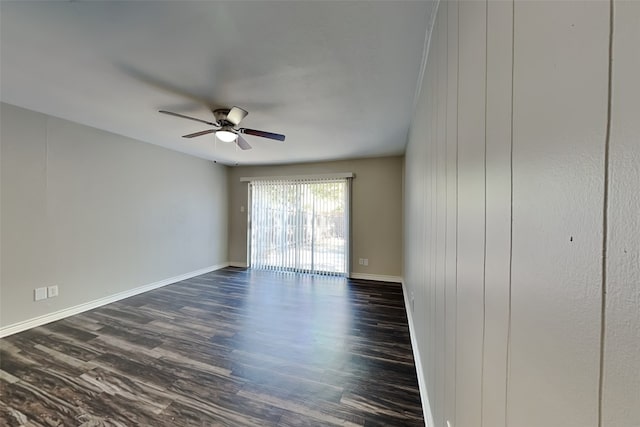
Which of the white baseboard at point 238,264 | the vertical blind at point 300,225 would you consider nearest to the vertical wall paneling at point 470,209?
the vertical blind at point 300,225

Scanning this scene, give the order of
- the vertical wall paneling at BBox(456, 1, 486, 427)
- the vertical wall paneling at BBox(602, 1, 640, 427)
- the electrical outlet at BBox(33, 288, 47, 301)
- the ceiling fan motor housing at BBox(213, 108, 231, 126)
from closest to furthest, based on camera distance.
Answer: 1. the vertical wall paneling at BBox(602, 1, 640, 427)
2. the vertical wall paneling at BBox(456, 1, 486, 427)
3. the ceiling fan motor housing at BBox(213, 108, 231, 126)
4. the electrical outlet at BBox(33, 288, 47, 301)

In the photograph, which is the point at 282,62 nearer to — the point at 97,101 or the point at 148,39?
the point at 148,39

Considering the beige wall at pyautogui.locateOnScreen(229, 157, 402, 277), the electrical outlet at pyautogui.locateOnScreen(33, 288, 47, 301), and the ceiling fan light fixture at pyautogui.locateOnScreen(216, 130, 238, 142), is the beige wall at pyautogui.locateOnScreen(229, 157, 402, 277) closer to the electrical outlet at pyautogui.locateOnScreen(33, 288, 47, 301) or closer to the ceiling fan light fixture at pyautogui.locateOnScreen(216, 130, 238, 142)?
the ceiling fan light fixture at pyautogui.locateOnScreen(216, 130, 238, 142)

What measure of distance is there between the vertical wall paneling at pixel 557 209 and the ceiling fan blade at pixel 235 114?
212 centimetres

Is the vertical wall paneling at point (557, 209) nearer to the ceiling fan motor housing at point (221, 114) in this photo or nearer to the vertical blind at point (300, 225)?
the ceiling fan motor housing at point (221, 114)

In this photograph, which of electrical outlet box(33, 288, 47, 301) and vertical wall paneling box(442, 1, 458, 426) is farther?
electrical outlet box(33, 288, 47, 301)

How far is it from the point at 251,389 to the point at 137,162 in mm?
3682

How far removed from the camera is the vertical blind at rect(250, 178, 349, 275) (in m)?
4.90

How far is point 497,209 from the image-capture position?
2.05ft

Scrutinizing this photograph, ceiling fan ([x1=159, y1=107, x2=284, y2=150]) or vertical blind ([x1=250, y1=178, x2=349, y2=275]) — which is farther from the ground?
ceiling fan ([x1=159, y1=107, x2=284, y2=150])

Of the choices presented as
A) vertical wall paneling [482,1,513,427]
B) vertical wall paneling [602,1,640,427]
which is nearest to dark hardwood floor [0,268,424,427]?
vertical wall paneling [482,1,513,427]

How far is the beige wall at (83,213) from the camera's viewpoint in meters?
2.53

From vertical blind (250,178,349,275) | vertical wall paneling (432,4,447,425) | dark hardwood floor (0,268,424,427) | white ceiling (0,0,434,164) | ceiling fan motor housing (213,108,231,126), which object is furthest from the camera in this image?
vertical blind (250,178,349,275)

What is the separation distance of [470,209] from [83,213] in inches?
167
